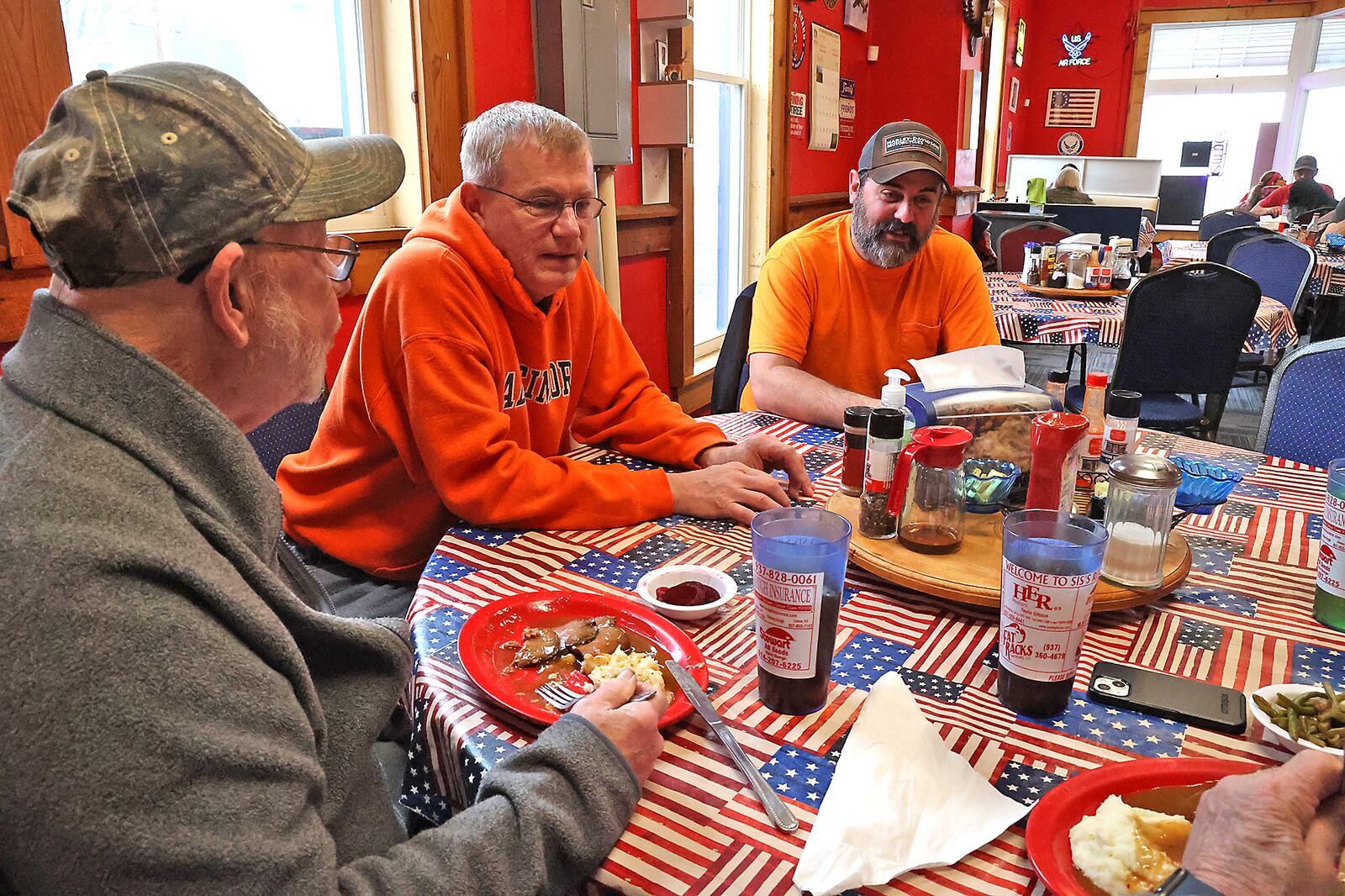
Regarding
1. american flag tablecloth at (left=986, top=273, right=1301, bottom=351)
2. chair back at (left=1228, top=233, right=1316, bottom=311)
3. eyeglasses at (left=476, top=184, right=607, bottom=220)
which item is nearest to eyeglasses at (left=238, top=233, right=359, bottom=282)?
eyeglasses at (left=476, top=184, right=607, bottom=220)

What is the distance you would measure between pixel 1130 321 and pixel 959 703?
9.27ft

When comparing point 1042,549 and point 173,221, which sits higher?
point 173,221

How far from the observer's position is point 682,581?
4.09 feet

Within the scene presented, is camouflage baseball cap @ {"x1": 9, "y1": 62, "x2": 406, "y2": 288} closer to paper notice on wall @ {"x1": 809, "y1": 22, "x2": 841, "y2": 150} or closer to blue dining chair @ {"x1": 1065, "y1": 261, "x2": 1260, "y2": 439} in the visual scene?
blue dining chair @ {"x1": 1065, "y1": 261, "x2": 1260, "y2": 439}

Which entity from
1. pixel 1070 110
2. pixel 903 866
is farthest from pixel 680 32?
pixel 1070 110

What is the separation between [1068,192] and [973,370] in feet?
22.1

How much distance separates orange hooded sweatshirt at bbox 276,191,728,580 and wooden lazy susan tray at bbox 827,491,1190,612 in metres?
0.40

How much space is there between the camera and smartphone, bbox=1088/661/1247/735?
93 centimetres

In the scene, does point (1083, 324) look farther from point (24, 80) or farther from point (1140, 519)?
point (24, 80)

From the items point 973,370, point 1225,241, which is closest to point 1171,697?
point 973,370

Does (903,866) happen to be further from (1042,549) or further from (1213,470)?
(1213,470)

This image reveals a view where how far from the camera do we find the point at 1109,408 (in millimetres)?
1501

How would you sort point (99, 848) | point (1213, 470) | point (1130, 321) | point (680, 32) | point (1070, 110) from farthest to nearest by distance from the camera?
point (1070, 110)
point (680, 32)
point (1130, 321)
point (1213, 470)
point (99, 848)

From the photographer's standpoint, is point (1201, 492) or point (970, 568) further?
point (1201, 492)
